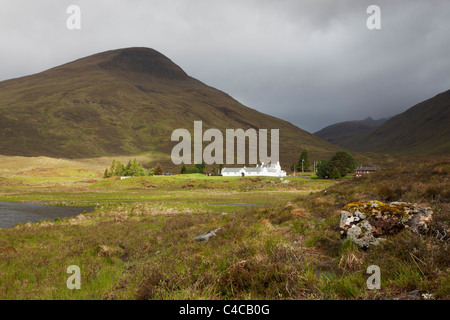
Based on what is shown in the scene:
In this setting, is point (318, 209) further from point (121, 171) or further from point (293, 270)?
point (121, 171)

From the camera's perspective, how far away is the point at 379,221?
7.36 m

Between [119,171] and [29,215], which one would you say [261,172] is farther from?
[29,215]

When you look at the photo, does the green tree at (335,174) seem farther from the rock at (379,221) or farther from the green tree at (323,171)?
the rock at (379,221)

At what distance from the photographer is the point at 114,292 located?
5371 mm

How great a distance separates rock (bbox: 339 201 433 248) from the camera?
700 centimetres

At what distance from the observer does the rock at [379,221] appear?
7.00 m

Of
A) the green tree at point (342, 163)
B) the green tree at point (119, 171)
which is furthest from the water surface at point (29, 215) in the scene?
the green tree at point (342, 163)

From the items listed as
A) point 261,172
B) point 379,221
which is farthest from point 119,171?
point 379,221

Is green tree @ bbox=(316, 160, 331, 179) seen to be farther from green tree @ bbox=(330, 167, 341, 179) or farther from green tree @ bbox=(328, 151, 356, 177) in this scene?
green tree @ bbox=(330, 167, 341, 179)

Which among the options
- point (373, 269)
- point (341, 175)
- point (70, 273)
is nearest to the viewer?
point (373, 269)

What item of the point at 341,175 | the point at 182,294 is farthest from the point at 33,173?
the point at 182,294

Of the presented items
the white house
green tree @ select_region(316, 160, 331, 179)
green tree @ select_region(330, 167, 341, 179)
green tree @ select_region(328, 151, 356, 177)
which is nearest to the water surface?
green tree @ select_region(330, 167, 341, 179)
